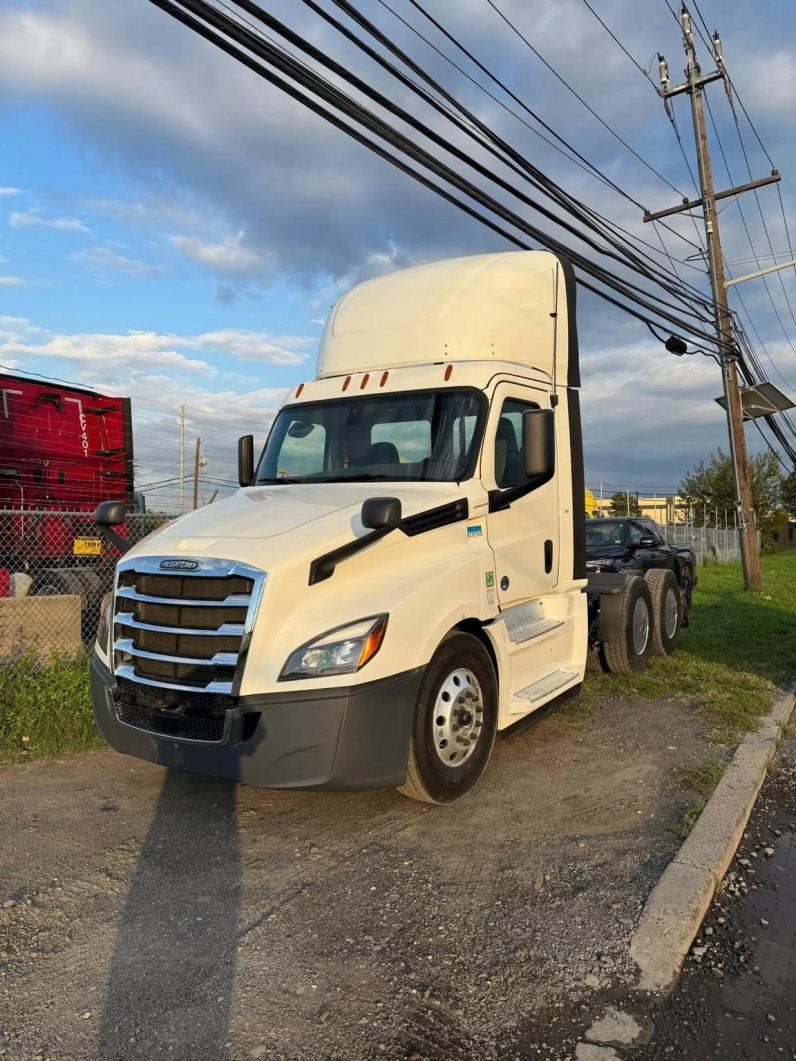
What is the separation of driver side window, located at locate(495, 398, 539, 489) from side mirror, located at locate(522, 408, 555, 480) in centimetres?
22

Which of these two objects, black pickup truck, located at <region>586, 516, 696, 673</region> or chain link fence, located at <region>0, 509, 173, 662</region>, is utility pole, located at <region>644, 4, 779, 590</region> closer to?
black pickup truck, located at <region>586, 516, 696, 673</region>

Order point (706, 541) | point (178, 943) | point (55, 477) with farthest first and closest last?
point (706, 541) < point (55, 477) < point (178, 943)

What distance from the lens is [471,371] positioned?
17.4 feet

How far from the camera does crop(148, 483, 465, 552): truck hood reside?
166 inches

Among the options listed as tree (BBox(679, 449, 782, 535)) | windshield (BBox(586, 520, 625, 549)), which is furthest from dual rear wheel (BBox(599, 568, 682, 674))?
tree (BBox(679, 449, 782, 535))

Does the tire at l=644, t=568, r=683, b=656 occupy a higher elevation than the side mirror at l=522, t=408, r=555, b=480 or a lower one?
A: lower

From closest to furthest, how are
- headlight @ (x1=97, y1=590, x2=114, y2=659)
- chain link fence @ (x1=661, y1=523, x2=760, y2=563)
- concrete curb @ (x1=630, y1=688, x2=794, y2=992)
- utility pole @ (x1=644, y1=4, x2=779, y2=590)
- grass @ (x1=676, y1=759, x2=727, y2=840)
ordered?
concrete curb @ (x1=630, y1=688, x2=794, y2=992), grass @ (x1=676, y1=759, x2=727, y2=840), headlight @ (x1=97, y1=590, x2=114, y2=659), utility pole @ (x1=644, y1=4, x2=779, y2=590), chain link fence @ (x1=661, y1=523, x2=760, y2=563)

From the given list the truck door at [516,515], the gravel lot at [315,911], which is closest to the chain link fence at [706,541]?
the truck door at [516,515]

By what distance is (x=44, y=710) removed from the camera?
20.4 ft

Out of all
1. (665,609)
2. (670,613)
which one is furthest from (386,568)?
(670,613)

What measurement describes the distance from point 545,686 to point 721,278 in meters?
15.9

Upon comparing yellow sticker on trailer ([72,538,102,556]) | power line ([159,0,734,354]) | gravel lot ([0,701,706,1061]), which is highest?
power line ([159,0,734,354])

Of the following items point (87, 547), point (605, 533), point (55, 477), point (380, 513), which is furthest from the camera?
point (605, 533)

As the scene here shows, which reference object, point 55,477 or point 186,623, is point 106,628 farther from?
point 55,477
